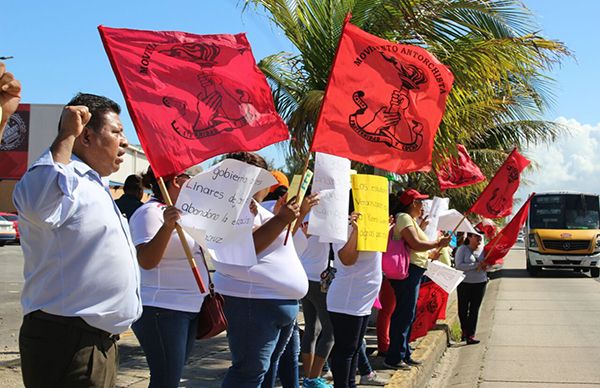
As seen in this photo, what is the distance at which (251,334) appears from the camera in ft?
13.4

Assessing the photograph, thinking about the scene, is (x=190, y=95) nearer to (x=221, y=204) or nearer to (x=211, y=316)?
(x=221, y=204)

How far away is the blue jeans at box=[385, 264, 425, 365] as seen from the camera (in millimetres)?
7434

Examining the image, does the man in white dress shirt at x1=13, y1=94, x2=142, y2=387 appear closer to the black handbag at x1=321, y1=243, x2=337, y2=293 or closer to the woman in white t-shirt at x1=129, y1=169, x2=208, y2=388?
the woman in white t-shirt at x1=129, y1=169, x2=208, y2=388

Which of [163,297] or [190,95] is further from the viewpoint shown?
[190,95]

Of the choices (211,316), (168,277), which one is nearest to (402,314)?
(211,316)

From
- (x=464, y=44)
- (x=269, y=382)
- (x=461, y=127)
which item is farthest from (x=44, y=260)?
(x=461, y=127)

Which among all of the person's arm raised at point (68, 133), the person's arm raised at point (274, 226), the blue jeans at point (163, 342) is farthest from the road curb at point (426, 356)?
the person's arm raised at point (68, 133)

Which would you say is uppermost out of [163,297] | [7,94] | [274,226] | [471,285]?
[7,94]

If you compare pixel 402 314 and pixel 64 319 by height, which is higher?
pixel 64 319

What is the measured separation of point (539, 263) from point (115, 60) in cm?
2407

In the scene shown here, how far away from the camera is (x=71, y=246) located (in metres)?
2.72

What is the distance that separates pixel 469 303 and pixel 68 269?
812 cm

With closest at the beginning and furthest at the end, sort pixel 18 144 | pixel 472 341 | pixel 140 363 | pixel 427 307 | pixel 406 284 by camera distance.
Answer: pixel 140 363 → pixel 406 284 → pixel 427 307 → pixel 472 341 → pixel 18 144

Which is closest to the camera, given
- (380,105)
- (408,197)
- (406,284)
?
(380,105)
